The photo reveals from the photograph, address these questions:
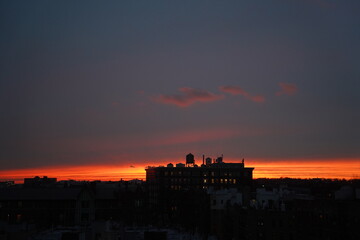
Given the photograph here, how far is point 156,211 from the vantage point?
196m

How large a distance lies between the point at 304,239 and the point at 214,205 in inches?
1357

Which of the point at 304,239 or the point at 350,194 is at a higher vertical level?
the point at 350,194

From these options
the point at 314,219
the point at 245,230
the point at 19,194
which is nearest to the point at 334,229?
the point at 314,219

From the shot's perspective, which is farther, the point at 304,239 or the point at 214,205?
the point at 214,205

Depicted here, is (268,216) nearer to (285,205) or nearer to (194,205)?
(285,205)

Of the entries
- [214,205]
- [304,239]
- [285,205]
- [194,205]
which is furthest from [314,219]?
[194,205]

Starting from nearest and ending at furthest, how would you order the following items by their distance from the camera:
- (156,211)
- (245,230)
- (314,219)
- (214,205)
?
(314,219) → (245,230) → (214,205) → (156,211)

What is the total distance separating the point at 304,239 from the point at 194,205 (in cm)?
5890

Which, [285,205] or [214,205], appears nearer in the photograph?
[285,205]

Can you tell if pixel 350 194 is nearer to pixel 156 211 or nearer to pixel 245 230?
pixel 245 230

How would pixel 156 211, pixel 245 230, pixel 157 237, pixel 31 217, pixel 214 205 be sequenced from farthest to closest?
pixel 156 211 < pixel 31 217 < pixel 214 205 < pixel 245 230 < pixel 157 237

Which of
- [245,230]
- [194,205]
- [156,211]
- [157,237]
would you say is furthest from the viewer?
[156,211]

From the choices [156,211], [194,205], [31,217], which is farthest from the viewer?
[156,211]

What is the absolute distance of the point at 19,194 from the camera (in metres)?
136
